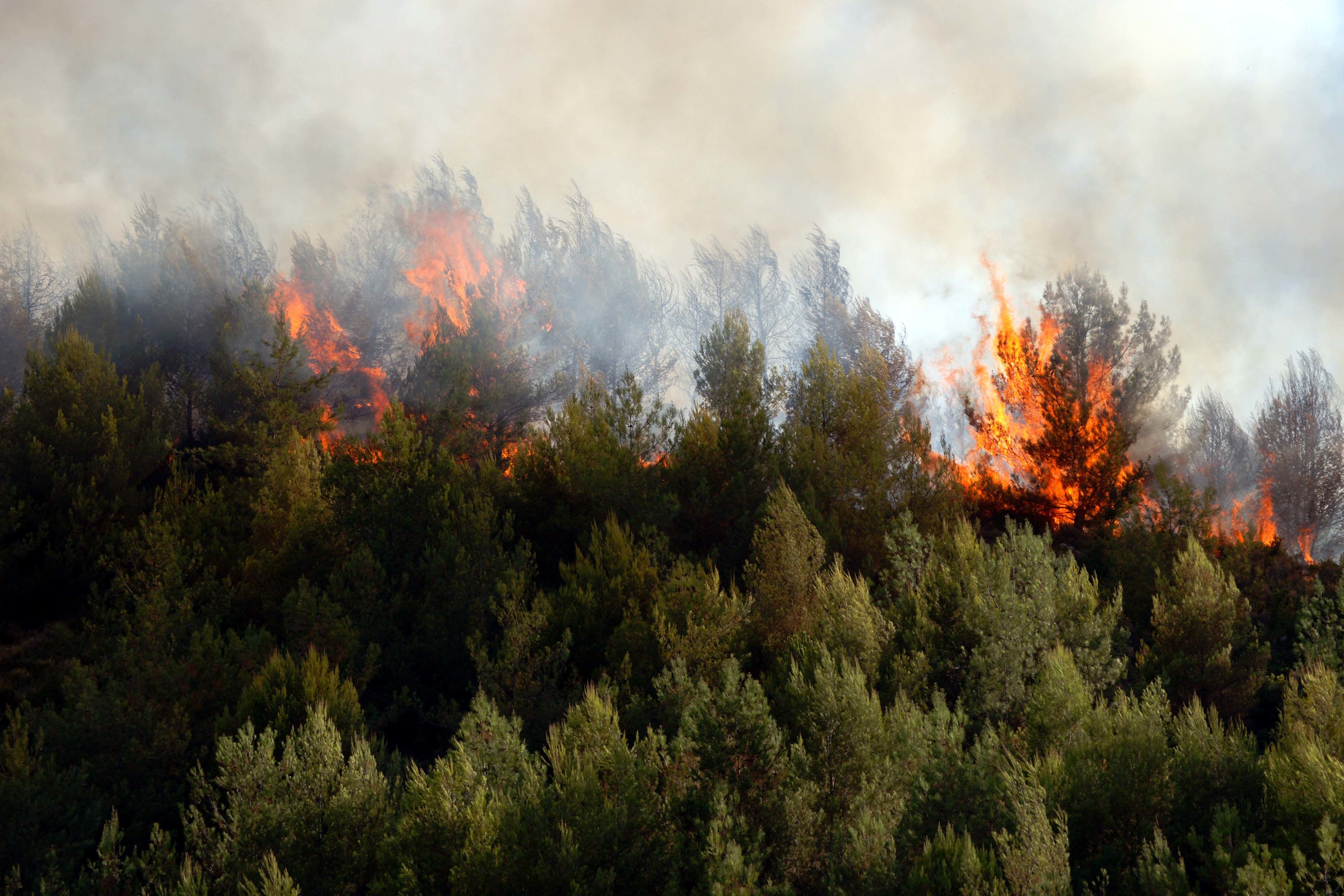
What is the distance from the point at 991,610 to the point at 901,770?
5.60m

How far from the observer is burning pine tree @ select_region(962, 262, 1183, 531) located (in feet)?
88.4

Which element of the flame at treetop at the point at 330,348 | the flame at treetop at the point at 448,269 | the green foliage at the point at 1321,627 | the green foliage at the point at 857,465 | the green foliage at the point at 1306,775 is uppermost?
the flame at treetop at the point at 448,269

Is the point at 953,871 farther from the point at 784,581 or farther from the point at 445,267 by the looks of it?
the point at 445,267

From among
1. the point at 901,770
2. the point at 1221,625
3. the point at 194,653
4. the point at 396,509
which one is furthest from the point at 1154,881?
the point at 396,509

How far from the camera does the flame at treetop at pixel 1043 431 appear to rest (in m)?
26.9

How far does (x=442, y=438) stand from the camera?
27703 mm

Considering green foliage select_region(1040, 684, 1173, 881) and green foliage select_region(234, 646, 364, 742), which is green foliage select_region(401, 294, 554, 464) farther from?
green foliage select_region(1040, 684, 1173, 881)

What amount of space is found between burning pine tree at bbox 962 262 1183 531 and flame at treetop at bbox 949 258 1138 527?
3 centimetres

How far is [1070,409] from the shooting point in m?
27.1

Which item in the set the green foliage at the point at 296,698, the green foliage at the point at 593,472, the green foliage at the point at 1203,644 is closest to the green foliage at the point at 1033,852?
the green foliage at the point at 296,698

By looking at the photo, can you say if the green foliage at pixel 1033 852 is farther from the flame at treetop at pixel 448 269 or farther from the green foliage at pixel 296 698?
the flame at treetop at pixel 448 269

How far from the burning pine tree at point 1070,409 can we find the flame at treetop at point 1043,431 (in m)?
0.03

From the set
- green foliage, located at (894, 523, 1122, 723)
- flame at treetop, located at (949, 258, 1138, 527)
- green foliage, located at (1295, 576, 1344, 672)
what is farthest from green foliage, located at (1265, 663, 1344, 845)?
Answer: flame at treetop, located at (949, 258, 1138, 527)

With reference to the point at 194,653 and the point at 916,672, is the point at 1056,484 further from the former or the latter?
Answer: the point at 194,653
